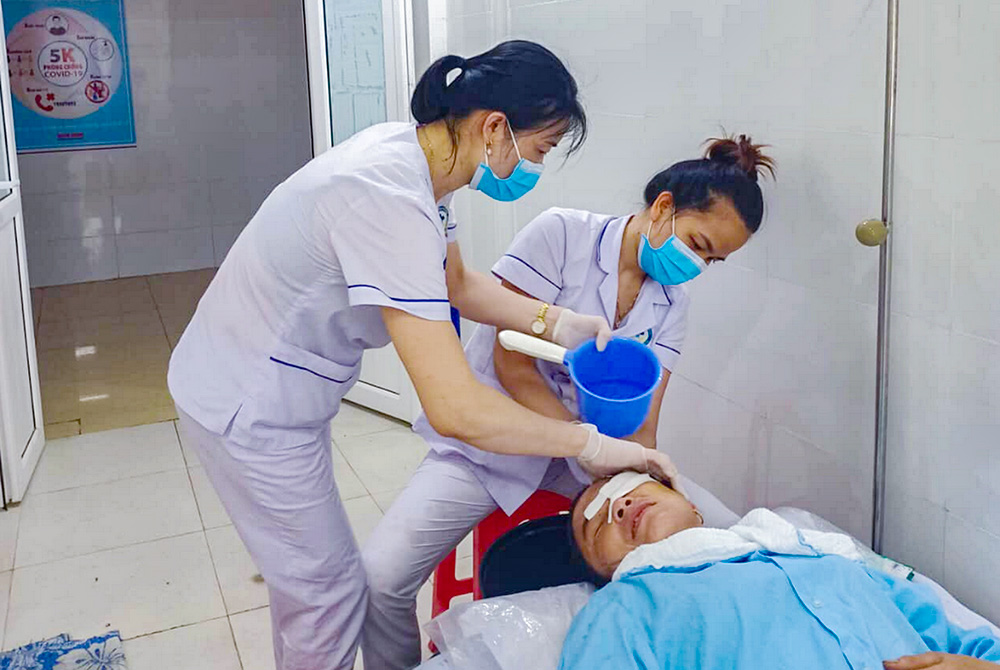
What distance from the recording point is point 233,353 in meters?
1.62

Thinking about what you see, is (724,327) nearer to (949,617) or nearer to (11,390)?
(949,617)

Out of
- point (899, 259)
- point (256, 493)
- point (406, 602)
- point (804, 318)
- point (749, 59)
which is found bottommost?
point (406, 602)

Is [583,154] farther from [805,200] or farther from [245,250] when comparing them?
[245,250]

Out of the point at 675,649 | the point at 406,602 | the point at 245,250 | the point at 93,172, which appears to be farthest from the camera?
the point at 93,172

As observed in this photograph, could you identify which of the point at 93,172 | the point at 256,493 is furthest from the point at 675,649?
the point at 93,172

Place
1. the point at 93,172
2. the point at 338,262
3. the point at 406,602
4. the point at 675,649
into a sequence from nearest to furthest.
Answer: the point at 675,649 → the point at 338,262 → the point at 406,602 → the point at 93,172

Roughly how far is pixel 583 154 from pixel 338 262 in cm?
128

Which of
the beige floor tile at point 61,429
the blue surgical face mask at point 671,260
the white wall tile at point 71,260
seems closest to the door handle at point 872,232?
the blue surgical face mask at point 671,260

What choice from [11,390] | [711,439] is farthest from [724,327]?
[11,390]

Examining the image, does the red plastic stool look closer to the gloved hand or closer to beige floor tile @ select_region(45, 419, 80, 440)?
the gloved hand

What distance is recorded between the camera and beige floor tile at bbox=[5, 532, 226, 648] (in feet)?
7.86

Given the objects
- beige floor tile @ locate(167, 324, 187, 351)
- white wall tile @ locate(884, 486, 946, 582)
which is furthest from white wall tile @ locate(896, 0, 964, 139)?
beige floor tile @ locate(167, 324, 187, 351)

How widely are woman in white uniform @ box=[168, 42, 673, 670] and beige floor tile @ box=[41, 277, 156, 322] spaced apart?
384cm

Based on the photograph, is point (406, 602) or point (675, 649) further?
point (406, 602)
